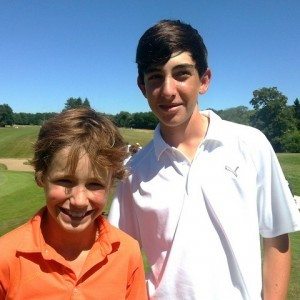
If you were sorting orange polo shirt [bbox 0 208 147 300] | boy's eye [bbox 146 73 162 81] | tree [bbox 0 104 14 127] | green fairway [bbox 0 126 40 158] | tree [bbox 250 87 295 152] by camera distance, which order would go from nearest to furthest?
orange polo shirt [bbox 0 208 147 300] → boy's eye [bbox 146 73 162 81] → green fairway [bbox 0 126 40 158] → tree [bbox 250 87 295 152] → tree [bbox 0 104 14 127]

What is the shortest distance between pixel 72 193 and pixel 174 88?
794 millimetres

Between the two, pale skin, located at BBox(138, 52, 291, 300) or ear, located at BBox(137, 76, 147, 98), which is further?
ear, located at BBox(137, 76, 147, 98)

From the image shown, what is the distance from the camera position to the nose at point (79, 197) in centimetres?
205

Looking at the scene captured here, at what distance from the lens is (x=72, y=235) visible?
2176 mm

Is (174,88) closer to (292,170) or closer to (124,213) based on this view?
(124,213)

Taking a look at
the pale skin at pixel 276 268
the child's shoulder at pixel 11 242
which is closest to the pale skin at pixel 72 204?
the child's shoulder at pixel 11 242

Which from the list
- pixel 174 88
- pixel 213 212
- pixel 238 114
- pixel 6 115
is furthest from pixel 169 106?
pixel 6 115

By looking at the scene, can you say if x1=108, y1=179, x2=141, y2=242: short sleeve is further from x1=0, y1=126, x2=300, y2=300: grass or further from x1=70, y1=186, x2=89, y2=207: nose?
x1=70, y1=186, x2=89, y2=207: nose

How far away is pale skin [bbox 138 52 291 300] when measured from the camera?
229 cm

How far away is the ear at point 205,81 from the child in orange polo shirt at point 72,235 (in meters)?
0.63

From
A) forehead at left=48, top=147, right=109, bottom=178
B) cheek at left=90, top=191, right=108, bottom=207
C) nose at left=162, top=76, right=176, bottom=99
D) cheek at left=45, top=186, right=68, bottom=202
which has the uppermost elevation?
nose at left=162, top=76, right=176, bottom=99

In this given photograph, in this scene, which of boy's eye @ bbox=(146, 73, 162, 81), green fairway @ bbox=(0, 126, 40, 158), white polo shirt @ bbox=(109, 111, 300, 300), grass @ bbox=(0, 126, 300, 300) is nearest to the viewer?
white polo shirt @ bbox=(109, 111, 300, 300)

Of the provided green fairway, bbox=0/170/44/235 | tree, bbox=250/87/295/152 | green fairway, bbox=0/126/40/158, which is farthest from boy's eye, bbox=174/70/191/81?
tree, bbox=250/87/295/152

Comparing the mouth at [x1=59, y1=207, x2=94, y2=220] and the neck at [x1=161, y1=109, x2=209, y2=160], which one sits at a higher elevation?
the neck at [x1=161, y1=109, x2=209, y2=160]
